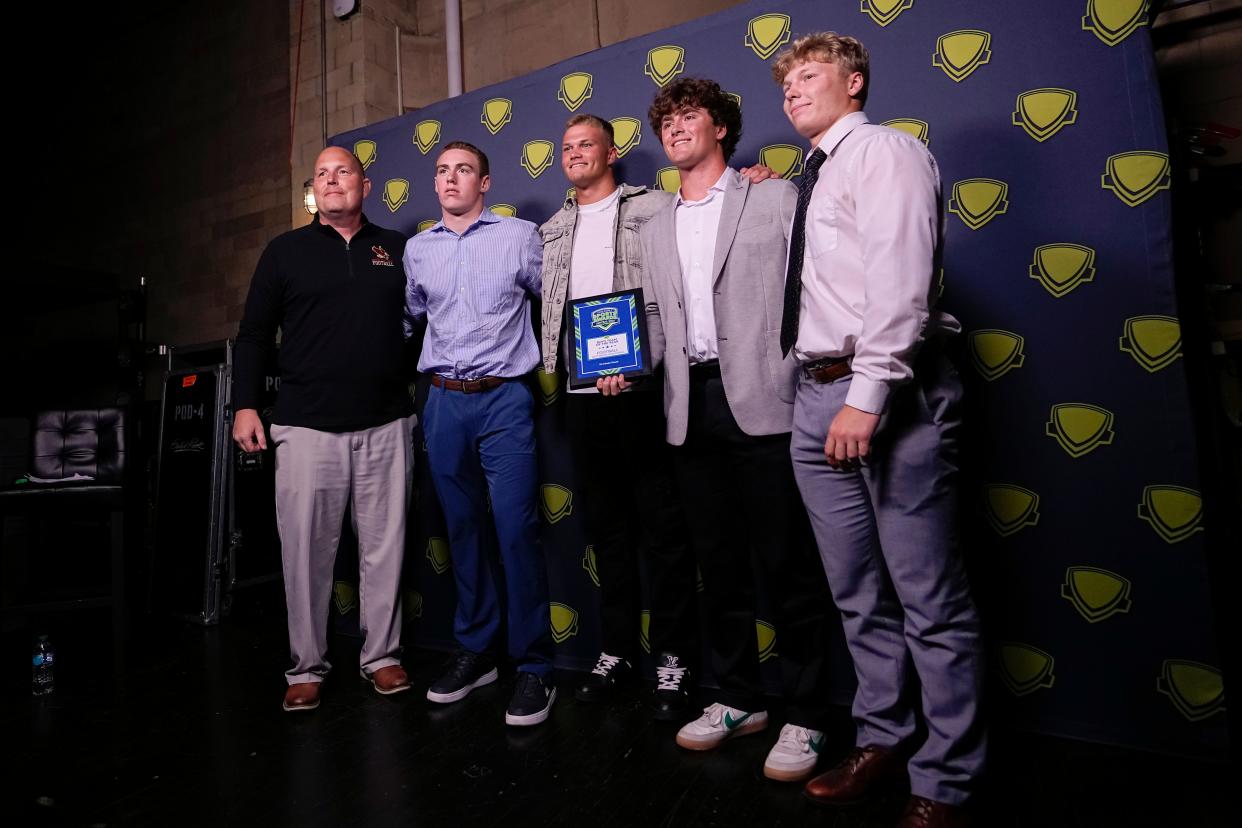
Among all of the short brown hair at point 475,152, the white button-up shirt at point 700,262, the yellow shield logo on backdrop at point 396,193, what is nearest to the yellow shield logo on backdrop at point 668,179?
the white button-up shirt at point 700,262

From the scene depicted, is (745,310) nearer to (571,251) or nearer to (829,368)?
(829,368)

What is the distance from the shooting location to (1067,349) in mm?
1822

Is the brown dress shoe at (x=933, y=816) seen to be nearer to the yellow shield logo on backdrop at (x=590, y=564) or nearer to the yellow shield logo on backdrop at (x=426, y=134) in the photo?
the yellow shield logo on backdrop at (x=590, y=564)

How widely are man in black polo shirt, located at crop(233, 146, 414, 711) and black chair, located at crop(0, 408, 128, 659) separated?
893 millimetres

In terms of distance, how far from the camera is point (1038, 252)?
184 centimetres

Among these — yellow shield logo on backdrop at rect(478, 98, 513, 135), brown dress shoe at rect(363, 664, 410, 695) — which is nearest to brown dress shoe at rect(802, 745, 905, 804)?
brown dress shoe at rect(363, 664, 410, 695)

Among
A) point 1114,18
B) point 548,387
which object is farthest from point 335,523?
point 1114,18

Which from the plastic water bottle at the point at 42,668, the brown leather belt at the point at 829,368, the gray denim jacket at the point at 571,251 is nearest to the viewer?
the brown leather belt at the point at 829,368

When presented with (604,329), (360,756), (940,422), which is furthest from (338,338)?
(940,422)

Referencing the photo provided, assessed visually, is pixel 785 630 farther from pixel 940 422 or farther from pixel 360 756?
pixel 360 756

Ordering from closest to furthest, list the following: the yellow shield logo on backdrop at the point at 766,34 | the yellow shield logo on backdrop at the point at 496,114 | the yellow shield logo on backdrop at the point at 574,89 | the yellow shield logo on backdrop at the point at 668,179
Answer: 1. the yellow shield logo on backdrop at the point at 766,34
2. the yellow shield logo on backdrop at the point at 668,179
3. the yellow shield logo on backdrop at the point at 574,89
4. the yellow shield logo on backdrop at the point at 496,114

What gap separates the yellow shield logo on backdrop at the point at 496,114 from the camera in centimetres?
270

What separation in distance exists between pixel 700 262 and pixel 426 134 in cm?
164

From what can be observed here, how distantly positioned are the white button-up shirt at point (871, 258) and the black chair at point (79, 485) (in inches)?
107
